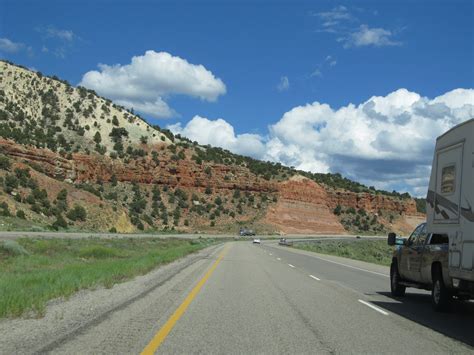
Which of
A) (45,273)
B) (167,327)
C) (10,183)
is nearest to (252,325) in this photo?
(167,327)

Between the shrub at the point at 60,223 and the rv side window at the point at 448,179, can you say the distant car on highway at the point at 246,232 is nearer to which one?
the shrub at the point at 60,223

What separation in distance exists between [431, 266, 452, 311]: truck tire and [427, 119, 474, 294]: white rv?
97cm

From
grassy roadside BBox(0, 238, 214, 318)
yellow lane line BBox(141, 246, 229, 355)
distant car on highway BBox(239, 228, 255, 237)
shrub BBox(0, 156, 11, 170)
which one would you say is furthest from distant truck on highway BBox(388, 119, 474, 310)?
distant car on highway BBox(239, 228, 255, 237)

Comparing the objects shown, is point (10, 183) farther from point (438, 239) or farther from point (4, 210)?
point (438, 239)

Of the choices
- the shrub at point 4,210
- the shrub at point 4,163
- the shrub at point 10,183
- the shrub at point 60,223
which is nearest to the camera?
the shrub at point 4,210

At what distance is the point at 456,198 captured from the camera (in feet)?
38.2

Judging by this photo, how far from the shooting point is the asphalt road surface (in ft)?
27.1

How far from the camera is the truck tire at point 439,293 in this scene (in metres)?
12.6

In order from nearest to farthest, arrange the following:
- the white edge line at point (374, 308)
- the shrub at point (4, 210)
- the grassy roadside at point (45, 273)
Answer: the grassy roadside at point (45, 273) < the white edge line at point (374, 308) < the shrub at point (4, 210)

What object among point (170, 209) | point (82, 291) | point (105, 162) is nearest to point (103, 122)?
point (105, 162)

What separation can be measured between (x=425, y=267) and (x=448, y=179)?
2713 millimetres

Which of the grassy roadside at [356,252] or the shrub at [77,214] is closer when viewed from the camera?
the grassy roadside at [356,252]

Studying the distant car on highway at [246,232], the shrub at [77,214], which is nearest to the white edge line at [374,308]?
the shrub at [77,214]

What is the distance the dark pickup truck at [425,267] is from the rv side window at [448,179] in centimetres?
137
